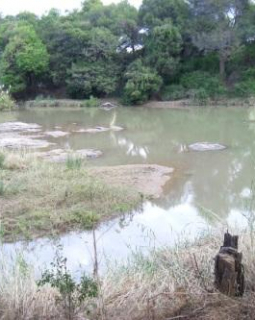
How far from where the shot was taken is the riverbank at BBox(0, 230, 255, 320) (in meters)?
2.96

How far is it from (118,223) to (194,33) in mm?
24929

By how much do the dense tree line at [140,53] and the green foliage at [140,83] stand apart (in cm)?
6

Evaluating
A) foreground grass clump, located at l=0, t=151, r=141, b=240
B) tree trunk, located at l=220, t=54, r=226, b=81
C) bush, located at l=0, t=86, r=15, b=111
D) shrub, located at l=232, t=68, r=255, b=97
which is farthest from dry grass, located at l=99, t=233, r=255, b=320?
tree trunk, located at l=220, t=54, r=226, b=81

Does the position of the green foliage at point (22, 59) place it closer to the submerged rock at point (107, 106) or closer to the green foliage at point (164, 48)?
the submerged rock at point (107, 106)

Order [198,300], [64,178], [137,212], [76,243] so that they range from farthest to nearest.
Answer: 1. [64,178]
2. [137,212]
3. [76,243]
4. [198,300]

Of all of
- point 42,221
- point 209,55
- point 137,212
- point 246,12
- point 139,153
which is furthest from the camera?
point 209,55

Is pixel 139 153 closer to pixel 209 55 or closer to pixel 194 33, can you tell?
pixel 194 33

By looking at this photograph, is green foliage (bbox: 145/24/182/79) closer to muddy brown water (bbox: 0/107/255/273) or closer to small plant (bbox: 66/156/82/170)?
muddy brown water (bbox: 0/107/255/273)

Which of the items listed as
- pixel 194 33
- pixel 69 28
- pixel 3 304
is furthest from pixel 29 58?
pixel 3 304

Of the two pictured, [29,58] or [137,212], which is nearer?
[137,212]

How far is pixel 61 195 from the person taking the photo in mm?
7898

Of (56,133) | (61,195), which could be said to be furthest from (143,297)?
(56,133)

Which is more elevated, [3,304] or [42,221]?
[3,304]

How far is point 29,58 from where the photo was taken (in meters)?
33.3
